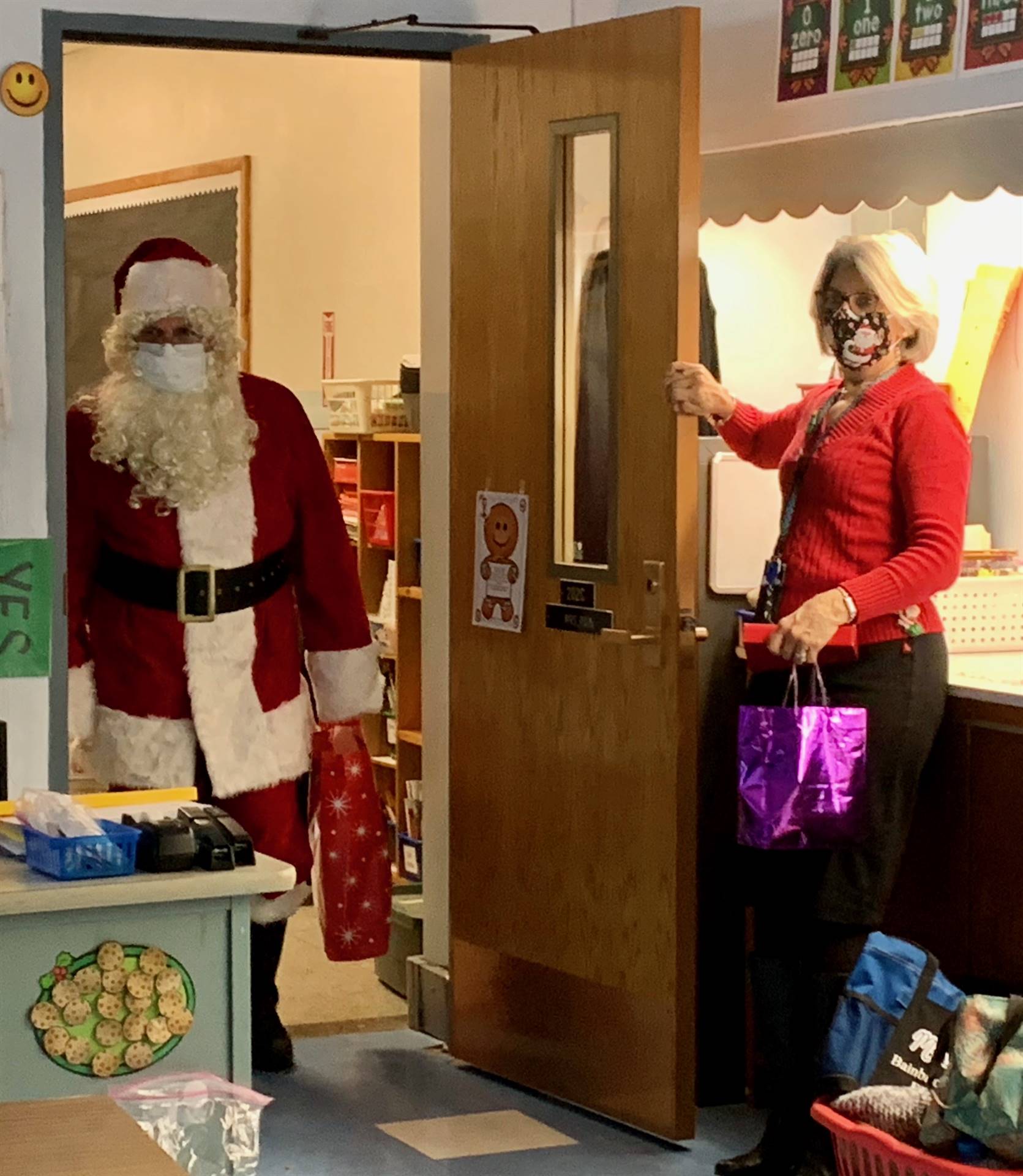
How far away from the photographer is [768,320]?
434 cm

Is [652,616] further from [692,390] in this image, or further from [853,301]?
[853,301]

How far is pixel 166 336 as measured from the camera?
4.25 metres

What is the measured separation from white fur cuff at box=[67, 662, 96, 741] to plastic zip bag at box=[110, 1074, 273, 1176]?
1.71 metres

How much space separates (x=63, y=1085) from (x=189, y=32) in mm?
2335

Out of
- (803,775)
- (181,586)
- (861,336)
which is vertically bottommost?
(803,775)

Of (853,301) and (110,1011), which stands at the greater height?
(853,301)

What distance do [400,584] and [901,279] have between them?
2805mm

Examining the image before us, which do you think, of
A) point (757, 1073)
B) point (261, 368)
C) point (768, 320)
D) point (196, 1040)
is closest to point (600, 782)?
point (757, 1073)

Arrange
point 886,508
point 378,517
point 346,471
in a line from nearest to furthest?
point 886,508 → point 378,517 → point 346,471

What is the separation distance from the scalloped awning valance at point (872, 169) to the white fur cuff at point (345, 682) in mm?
1147

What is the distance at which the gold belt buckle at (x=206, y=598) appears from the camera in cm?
415

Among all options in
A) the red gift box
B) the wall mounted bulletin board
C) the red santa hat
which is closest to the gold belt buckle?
the red santa hat

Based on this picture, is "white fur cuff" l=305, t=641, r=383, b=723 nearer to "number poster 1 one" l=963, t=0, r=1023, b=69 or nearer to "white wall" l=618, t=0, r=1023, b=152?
"white wall" l=618, t=0, r=1023, b=152

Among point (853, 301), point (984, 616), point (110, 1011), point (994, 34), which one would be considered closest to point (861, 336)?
point (853, 301)
